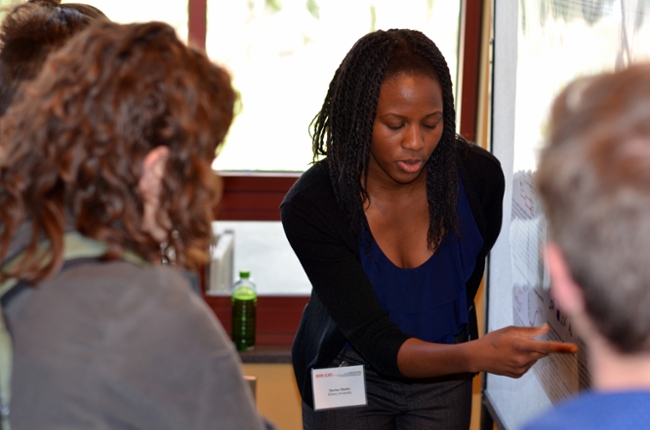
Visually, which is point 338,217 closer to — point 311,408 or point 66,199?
point 311,408

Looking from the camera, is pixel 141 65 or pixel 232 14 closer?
pixel 141 65

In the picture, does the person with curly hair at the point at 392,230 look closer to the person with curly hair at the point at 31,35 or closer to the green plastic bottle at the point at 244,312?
the person with curly hair at the point at 31,35

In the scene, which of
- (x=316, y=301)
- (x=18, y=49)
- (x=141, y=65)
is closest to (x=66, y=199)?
(x=141, y=65)

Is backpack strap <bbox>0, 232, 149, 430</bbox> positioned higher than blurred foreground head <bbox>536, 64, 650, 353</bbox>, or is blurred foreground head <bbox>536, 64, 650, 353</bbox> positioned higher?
blurred foreground head <bbox>536, 64, 650, 353</bbox>

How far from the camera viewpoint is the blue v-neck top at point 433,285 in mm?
1864

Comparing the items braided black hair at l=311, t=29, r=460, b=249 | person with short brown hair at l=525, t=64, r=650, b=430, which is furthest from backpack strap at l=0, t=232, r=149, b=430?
braided black hair at l=311, t=29, r=460, b=249

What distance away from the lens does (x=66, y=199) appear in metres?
0.86

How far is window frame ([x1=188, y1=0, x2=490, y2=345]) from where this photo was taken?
2986 millimetres

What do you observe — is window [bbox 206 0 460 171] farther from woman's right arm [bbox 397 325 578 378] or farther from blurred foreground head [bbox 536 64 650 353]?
blurred foreground head [bbox 536 64 650 353]

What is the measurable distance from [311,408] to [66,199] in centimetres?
128

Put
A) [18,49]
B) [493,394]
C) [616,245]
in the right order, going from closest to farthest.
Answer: [616,245], [18,49], [493,394]

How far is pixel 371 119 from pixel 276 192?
127cm

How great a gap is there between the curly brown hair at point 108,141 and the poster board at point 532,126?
0.85 meters

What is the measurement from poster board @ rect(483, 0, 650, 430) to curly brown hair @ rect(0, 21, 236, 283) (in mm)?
852
